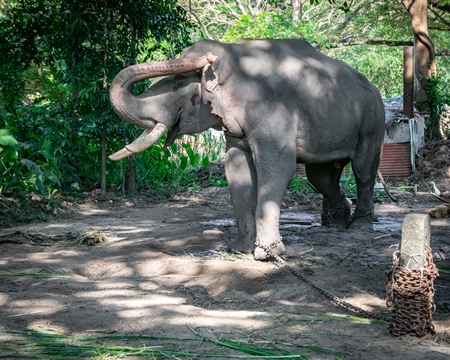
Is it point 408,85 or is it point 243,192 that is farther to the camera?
point 408,85

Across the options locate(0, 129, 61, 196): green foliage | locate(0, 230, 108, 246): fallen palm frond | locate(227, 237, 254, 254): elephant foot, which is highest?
locate(0, 129, 61, 196): green foliage

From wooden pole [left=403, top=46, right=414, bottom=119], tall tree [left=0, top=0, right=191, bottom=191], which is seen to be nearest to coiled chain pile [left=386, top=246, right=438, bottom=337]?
tall tree [left=0, top=0, right=191, bottom=191]

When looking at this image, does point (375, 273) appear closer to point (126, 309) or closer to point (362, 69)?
point (126, 309)

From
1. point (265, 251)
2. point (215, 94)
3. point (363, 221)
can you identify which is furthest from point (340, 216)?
point (215, 94)

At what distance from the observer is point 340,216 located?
29.8ft

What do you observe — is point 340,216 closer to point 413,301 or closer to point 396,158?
point 413,301

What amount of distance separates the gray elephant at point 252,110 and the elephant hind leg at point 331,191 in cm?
86

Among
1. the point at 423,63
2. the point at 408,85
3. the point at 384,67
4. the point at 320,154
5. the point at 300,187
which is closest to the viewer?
the point at 320,154

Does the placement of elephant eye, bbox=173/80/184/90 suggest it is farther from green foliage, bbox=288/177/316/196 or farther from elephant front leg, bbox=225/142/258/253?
green foliage, bbox=288/177/316/196

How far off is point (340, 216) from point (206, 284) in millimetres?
2907

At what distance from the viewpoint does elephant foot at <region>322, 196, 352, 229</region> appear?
356 inches

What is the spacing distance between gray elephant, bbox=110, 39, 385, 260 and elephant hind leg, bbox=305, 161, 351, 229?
86 cm

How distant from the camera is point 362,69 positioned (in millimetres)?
29672

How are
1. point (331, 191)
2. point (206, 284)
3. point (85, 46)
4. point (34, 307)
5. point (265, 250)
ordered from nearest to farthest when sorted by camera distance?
1. point (34, 307)
2. point (206, 284)
3. point (265, 250)
4. point (331, 191)
5. point (85, 46)
